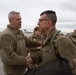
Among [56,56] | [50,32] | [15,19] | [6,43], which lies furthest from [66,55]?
[15,19]

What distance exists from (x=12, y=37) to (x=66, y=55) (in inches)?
51.7

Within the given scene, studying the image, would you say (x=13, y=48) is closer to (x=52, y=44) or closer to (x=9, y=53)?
(x=9, y=53)

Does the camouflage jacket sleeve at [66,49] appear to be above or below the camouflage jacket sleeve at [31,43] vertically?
above

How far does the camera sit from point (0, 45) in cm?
434

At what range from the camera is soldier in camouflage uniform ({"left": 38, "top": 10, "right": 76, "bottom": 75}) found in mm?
3469

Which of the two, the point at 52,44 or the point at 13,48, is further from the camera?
the point at 13,48

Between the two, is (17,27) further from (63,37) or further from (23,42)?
(63,37)

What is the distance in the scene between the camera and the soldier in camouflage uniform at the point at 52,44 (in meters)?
3.47

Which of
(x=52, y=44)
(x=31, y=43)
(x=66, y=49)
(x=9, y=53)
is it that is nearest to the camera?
(x=66, y=49)

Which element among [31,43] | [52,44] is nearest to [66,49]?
[52,44]

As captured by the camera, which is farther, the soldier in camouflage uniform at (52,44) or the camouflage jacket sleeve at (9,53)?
the camouflage jacket sleeve at (9,53)

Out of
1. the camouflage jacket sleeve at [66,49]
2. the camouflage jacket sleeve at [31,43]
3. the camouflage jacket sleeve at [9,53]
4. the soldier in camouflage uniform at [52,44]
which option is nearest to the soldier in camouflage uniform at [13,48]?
the camouflage jacket sleeve at [9,53]

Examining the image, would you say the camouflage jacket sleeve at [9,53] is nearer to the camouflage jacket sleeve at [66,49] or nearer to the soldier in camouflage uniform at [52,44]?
the soldier in camouflage uniform at [52,44]

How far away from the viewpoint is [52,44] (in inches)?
141
